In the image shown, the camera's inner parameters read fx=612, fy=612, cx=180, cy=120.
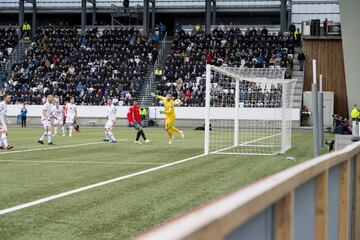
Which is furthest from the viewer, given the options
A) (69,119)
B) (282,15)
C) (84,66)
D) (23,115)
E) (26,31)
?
(26,31)

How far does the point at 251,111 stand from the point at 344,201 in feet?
93.2

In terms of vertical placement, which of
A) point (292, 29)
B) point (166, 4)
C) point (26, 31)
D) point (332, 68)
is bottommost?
point (332, 68)

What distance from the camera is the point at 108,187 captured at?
10789mm

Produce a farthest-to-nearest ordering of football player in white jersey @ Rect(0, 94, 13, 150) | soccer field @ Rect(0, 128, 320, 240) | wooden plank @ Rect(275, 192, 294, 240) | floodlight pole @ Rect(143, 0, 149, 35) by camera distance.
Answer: floodlight pole @ Rect(143, 0, 149, 35), football player in white jersey @ Rect(0, 94, 13, 150), soccer field @ Rect(0, 128, 320, 240), wooden plank @ Rect(275, 192, 294, 240)

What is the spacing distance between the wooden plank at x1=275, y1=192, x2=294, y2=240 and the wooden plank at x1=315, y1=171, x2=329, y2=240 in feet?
2.64

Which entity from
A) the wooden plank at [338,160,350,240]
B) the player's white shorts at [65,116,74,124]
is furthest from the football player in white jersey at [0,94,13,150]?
the wooden plank at [338,160,350,240]

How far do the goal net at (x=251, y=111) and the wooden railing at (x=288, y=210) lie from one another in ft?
53.1

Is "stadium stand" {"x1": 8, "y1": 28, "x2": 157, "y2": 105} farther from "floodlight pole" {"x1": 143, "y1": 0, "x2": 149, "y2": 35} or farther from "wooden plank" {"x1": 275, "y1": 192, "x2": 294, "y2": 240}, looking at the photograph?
"wooden plank" {"x1": 275, "y1": 192, "x2": 294, "y2": 240}

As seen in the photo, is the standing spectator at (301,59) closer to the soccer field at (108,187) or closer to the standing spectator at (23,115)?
the standing spectator at (23,115)

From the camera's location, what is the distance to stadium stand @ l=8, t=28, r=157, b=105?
4788cm

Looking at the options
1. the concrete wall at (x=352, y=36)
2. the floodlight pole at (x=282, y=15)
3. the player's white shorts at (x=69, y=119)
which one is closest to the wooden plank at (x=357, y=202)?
the concrete wall at (x=352, y=36)

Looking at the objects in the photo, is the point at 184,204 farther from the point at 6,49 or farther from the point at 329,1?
the point at 6,49

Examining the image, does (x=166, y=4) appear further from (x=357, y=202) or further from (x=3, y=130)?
(x=357, y=202)

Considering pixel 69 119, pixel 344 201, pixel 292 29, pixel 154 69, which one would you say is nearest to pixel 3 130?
pixel 69 119
